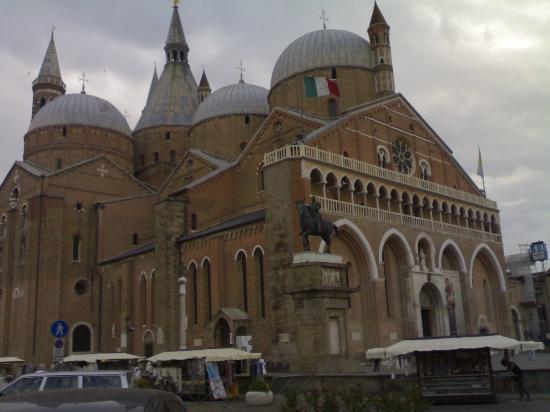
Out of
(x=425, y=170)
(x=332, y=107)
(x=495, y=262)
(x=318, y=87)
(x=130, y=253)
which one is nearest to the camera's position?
(x=318, y=87)

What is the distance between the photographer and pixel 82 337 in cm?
4131

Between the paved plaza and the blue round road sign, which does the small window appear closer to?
the paved plaza

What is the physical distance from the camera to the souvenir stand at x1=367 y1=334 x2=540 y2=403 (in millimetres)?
15945

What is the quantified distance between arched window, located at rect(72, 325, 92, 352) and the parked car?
125 feet

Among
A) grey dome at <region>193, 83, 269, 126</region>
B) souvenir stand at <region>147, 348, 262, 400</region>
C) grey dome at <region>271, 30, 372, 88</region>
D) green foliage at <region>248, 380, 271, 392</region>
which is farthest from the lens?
grey dome at <region>193, 83, 269, 126</region>

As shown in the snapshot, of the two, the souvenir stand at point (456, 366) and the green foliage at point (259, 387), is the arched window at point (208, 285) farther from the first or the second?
the souvenir stand at point (456, 366)

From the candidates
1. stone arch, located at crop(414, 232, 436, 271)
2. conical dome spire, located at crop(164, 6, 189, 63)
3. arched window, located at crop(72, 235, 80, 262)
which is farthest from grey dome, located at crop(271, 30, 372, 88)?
conical dome spire, located at crop(164, 6, 189, 63)

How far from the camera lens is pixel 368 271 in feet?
101

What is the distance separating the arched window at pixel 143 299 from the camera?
125 feet

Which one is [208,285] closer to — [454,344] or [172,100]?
[454,344]

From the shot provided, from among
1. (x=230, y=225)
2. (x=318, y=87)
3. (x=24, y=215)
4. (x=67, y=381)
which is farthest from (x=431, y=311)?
(x=24, y=215)

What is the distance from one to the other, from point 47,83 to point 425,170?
41941mm

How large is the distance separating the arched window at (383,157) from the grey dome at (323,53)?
773 cm

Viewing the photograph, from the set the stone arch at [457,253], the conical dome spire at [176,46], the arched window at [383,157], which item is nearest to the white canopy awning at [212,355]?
the arched window at [383,157]
